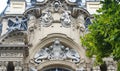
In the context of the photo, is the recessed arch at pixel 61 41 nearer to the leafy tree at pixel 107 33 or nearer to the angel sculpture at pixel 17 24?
the angel sculpture at pixel 17 24

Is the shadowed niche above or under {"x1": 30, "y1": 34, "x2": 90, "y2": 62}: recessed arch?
under

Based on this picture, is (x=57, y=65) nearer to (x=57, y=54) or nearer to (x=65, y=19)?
(x=57, y=54)

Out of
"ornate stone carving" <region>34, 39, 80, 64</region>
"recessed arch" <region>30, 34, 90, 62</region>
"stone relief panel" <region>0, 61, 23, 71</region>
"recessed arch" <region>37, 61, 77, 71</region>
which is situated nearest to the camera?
"stone relief panel" <region>0, 61, 23, 71</region>

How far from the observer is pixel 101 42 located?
445 inches

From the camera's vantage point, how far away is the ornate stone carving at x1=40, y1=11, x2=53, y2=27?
18730mm

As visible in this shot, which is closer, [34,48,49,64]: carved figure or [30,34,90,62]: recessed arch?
[34,48,49,64]: carved figure

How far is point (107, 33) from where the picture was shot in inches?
428

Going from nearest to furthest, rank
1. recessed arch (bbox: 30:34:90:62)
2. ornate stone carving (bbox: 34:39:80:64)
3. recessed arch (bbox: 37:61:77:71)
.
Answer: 1. recessed arch (bbox: 37:61:77:71)
2. ornate stone carving (bbox: 34:39:80:64)
3. recessed arch (bbox: 30:34:90:62)

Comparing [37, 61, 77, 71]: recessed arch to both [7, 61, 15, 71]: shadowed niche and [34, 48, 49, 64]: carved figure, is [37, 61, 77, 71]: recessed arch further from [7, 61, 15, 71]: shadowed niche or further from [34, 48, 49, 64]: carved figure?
[7, 61, 15, 71]: shadowed niche

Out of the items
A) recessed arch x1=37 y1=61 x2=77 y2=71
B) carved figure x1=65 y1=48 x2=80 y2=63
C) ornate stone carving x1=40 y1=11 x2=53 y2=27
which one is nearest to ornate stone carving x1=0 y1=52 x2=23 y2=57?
recessed arch x1=37 y1=61 x2=77 y2=71

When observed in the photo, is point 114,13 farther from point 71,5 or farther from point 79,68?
point 71,5

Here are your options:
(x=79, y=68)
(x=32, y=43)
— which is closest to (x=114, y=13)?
(x=79, y=68)

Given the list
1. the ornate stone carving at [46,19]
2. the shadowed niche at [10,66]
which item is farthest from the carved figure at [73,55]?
the shadowed niche at [10,66]

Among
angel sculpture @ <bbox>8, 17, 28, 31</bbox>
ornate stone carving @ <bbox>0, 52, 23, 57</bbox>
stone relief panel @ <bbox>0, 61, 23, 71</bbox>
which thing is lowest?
stone relief panel @ <bbox>0, 61, 23, 71</bbox>
